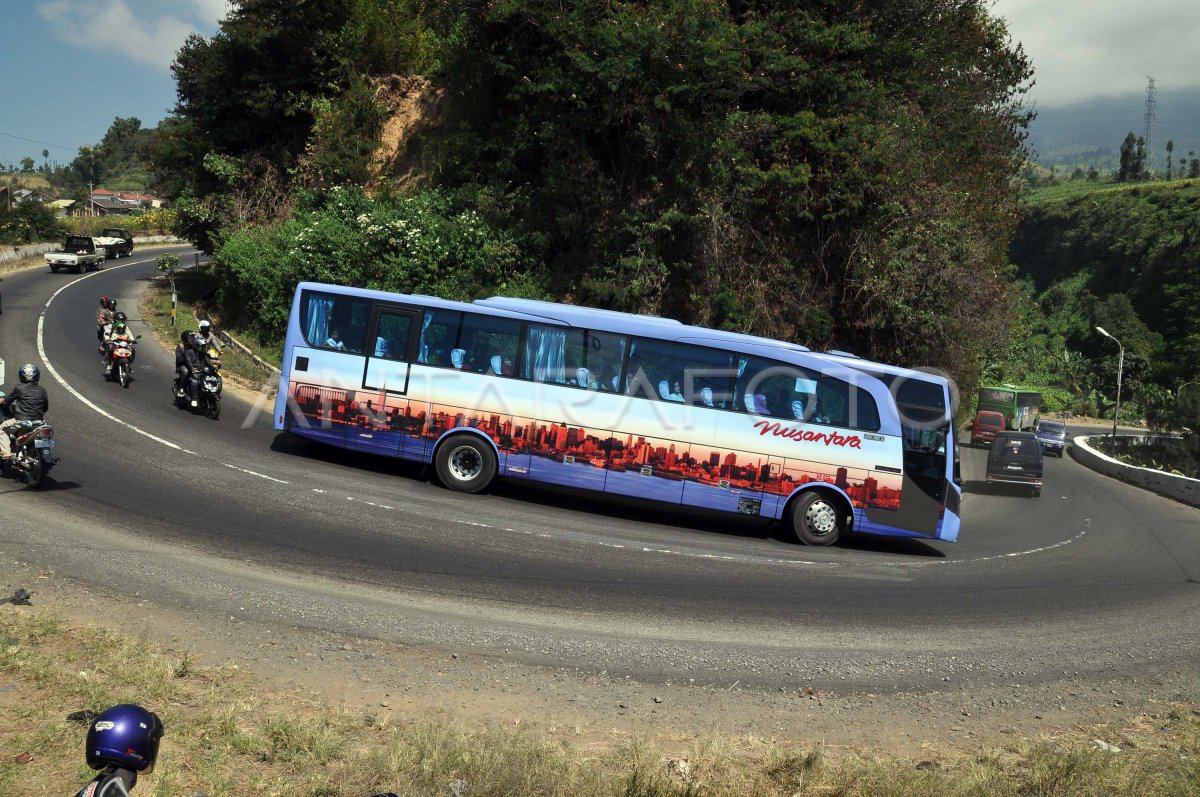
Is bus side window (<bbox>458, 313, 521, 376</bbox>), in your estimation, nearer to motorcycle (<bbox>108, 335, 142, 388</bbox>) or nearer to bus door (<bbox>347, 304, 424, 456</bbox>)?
bus door (<bbox>347, 304, 424, 456</bbox>)

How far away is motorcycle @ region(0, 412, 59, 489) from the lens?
13.1 meters

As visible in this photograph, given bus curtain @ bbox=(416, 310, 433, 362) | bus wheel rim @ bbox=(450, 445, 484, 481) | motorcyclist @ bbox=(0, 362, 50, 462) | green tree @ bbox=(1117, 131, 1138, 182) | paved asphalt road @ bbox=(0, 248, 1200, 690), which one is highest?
green tree @ bbox=(1117, 131, 1138, 182)

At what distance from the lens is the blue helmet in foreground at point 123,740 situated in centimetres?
349

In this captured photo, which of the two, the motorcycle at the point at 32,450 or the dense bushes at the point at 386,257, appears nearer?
the motorcycle at the point at 32,450

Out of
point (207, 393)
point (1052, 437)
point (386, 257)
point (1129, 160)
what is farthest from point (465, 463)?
point (1129, 160)

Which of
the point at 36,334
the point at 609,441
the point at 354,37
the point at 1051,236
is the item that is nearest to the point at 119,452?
the point at 609,441

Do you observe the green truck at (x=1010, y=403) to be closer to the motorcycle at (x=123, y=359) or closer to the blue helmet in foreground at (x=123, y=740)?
the motorcycle at (x=123, y=359)

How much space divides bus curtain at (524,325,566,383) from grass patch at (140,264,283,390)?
11.2m

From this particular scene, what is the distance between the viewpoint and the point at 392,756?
21.7ft

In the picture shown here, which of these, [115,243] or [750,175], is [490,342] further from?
[115,243]

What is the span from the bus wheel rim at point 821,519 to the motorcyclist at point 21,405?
11903mm

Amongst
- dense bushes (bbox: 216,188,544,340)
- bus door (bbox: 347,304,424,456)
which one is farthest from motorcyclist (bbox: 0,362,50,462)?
dense bushes (bbox: 216,188,544,340)

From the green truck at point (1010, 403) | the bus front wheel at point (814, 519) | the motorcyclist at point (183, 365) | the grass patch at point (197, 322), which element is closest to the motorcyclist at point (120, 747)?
the bus front wheel at point (814, 519)

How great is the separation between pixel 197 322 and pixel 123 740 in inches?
1227
